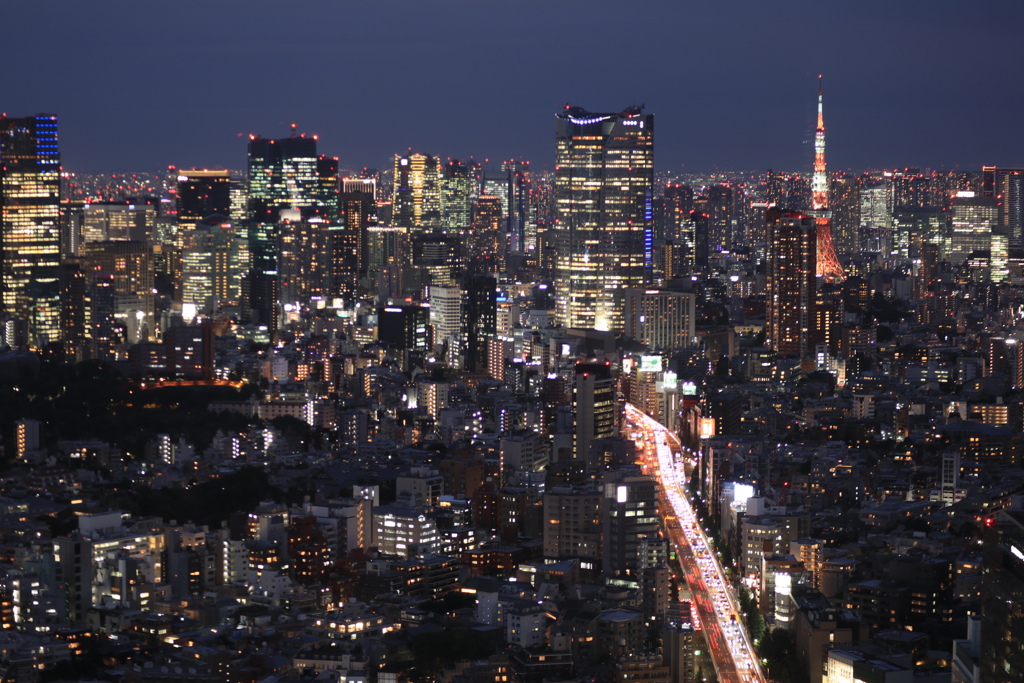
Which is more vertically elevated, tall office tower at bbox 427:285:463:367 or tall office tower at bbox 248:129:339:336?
tall office tower at bbox 248:129:339:336

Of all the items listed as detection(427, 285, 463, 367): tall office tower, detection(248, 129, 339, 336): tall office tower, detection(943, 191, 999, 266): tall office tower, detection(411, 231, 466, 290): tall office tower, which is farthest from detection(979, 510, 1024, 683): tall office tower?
detection(943, 191, 999, 266): tall office tower

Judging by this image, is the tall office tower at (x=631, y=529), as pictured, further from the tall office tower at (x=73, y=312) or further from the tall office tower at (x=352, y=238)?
the tall office tower at (x=352, y=238)

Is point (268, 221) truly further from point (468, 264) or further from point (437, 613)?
point (437, 613)

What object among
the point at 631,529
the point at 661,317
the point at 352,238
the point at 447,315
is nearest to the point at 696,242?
the point at 352,238

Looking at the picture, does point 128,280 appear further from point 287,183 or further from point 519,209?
point 519,209

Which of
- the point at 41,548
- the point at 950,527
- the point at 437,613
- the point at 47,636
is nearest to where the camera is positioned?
the point at 47,636

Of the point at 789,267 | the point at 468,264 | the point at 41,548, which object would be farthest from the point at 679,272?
the point at 41,548

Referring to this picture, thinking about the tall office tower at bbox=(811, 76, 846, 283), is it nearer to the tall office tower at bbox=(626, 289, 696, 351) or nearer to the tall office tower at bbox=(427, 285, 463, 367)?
the tall office tower at bbox=(626, 289, 696, 351)

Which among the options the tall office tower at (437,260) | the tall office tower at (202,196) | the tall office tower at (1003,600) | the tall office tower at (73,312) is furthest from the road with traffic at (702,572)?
the tall office tower at (202,196)
